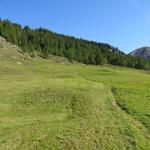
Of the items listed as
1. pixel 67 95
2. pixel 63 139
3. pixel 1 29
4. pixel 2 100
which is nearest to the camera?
pixel 63 139

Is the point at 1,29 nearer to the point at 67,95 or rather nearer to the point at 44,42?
the point at 44,42

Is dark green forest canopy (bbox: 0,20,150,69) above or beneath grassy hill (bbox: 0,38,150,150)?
above

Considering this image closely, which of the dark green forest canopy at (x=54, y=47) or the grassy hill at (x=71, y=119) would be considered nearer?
the grassy hill at (x=71, y=119)

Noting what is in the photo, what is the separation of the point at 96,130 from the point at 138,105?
13.6m

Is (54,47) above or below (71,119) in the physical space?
above

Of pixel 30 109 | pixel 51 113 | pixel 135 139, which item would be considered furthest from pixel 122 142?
pixel 30 109

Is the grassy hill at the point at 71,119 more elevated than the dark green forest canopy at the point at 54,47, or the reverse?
the dark green forest canopy at the point at 54,47

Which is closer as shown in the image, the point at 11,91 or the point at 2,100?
the point at 2,100

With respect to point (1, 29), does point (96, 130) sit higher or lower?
lower

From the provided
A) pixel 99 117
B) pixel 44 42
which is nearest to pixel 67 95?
pixel 99 117

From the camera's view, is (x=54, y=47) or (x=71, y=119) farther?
(x=54, y=47)

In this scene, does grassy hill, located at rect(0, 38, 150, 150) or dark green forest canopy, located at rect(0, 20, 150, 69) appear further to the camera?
dark green forest canopy, located at rect(0, 20, 150, 69)

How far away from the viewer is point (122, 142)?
28109 millimetres

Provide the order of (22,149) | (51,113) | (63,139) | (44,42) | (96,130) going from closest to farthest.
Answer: (22,149) → (63,139) → (96,130) → (51,113) → (44,42)
